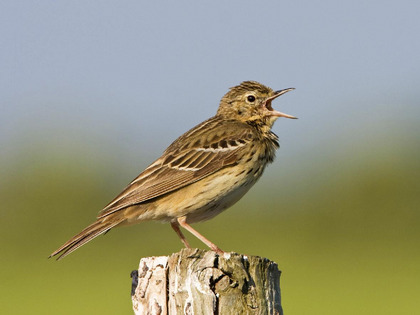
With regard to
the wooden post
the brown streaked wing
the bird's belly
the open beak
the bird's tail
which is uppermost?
the open beak

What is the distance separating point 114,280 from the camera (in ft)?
84.5

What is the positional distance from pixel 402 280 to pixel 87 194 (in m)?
11.4

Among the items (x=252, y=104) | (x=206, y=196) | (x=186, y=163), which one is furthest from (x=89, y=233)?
(x=252, y=104)

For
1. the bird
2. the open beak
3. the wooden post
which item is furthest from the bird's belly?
the wooden post

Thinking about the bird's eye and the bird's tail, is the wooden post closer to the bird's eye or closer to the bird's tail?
the bird's tail

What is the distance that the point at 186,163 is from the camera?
11.8 m

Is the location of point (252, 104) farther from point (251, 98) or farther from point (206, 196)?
point (206, 196)

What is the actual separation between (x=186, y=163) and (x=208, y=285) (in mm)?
3925

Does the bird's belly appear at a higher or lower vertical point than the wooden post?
higher

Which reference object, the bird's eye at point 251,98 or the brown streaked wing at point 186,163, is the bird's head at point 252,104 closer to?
the bird's eye at point 251,98

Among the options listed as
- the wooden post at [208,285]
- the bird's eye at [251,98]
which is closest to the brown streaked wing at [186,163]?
the bird's eye at [251,98]

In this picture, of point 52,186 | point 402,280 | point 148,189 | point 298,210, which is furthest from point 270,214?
point 148,189

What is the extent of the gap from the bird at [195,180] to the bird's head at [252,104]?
0.30 metres

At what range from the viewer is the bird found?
1117 cm
